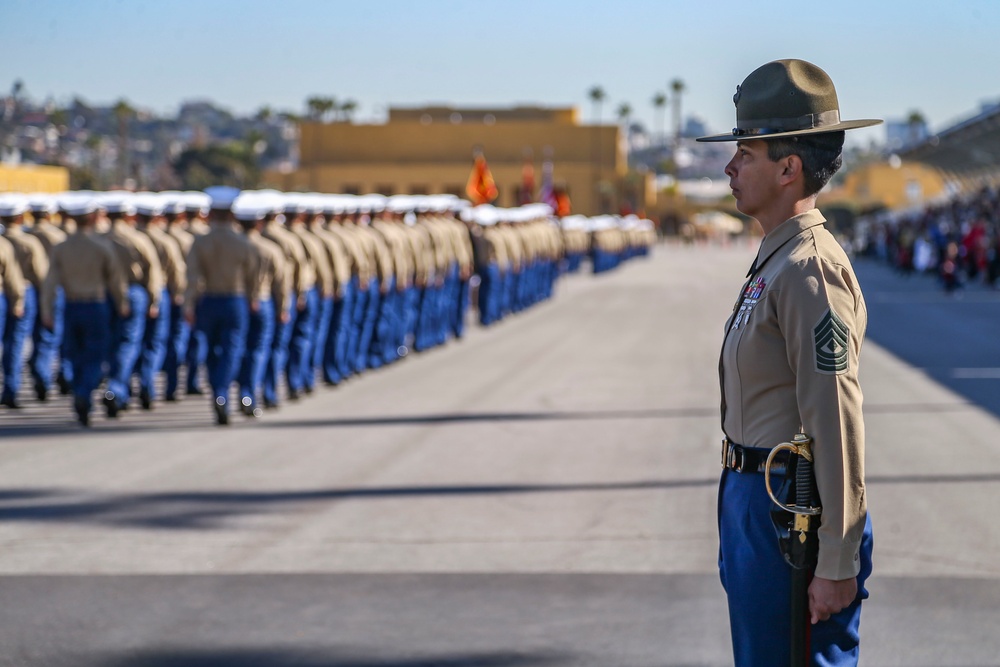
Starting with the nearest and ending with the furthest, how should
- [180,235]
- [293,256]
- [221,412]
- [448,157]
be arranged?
[221,412]
[293,256]
[180,235]
[448,157]

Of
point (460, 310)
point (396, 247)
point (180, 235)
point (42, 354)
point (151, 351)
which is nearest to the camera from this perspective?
point (151, 351)

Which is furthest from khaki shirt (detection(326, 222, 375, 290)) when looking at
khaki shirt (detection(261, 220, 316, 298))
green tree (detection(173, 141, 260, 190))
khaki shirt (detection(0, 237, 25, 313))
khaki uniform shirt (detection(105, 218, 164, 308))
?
green tree (detection(173, 141, 260, 190))

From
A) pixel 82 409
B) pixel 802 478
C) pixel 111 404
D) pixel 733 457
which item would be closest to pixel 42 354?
pixel 111 404

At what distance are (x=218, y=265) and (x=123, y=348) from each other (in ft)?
4.69

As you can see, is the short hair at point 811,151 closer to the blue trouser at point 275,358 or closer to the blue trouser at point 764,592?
the blue trouser at point 764,592

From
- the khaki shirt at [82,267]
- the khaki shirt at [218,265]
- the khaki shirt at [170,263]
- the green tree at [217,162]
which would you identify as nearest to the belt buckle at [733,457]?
the khaki shirt at [218,265]

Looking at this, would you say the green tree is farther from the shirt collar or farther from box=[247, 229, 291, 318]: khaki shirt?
the shirt collar

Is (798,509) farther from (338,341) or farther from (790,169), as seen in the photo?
(338,341)

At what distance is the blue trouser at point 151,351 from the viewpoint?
15078mm

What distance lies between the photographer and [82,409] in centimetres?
1342

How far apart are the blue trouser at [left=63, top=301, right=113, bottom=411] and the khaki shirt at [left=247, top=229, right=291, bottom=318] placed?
4.62 feet

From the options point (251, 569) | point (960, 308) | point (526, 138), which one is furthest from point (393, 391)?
point (526, 138)

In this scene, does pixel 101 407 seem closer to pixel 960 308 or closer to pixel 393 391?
pixel 393 391

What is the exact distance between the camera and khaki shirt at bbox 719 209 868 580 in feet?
11.4
